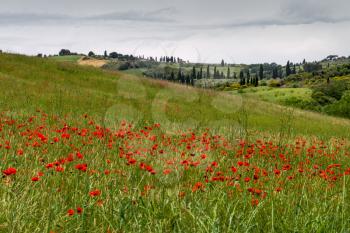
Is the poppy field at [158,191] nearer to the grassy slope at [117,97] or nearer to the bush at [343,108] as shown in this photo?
the grassy slope at [117,97]

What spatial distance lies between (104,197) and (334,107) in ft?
171

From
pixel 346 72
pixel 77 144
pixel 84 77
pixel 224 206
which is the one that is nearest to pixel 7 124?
pixel 77 144

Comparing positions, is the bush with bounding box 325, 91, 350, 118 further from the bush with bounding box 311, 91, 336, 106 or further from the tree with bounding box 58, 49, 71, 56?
the tree with bounding box 58, 49, 71, 56

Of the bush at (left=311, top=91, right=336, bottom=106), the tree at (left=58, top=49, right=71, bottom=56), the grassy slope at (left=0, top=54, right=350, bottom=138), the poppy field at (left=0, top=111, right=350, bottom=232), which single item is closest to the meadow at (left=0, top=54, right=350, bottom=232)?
the poppy field at (left=0, top=111, right=350, bottom=232)

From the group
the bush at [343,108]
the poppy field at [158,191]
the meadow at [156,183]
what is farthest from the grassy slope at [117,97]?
the bush at [343,108]

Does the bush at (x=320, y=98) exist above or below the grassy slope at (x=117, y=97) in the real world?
below

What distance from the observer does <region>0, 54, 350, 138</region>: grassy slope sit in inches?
583

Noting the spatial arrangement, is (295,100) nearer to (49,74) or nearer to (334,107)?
(334,107)

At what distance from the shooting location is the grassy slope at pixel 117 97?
1481cm

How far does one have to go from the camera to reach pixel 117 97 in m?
19.8

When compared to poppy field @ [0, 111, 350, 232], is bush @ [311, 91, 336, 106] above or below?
below

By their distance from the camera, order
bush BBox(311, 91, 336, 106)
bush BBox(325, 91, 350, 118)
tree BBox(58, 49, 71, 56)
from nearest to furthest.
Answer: bush BBox(325, 91, 350, 118) < bush BBox(311, 91, 336, 106) < tree BBox(58, 49, 71, 56)

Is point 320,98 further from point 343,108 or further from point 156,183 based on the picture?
point 156,183

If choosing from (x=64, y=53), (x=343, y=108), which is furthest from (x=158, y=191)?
(x=64, y=53)
